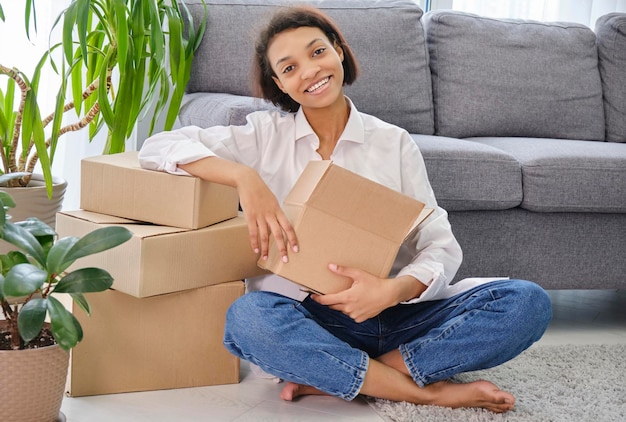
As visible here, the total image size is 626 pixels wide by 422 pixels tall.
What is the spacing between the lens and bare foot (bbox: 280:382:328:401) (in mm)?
1635

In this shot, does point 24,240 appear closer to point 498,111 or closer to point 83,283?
point 83,283

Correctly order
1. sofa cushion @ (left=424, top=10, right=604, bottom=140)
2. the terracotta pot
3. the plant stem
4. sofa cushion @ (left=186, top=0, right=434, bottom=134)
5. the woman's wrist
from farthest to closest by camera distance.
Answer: sofa cushion @ (left=424, top=10, right=604, bottom=140)
sofa cushion @ (left=186, top=0, right=434, bottom=134)
the plant stem
the woman's wrist
the terracotta pot

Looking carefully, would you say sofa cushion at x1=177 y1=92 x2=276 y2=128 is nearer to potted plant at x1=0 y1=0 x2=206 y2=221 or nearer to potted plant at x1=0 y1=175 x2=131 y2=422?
potted plant at x1=0 y1=0 x2=206 y2=221

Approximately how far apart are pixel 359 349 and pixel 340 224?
30 centimetres

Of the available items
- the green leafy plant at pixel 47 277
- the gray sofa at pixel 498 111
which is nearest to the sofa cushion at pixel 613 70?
the gray sofa at pixel 498 111

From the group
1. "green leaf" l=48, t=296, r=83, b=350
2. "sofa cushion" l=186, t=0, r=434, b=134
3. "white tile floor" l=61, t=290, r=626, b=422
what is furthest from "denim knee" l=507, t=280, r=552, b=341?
"sofa cushion" l=186, t=0, r=434, b=134

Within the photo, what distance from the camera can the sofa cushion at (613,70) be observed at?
284 cm

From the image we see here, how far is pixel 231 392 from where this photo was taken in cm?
168

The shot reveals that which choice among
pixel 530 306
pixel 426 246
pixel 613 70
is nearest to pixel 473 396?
pixel 530 306

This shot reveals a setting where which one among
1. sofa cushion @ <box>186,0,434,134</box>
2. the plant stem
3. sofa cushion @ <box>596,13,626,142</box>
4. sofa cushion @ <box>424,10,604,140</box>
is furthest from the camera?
sofa cushion @ <box>596,13,626,142</box>

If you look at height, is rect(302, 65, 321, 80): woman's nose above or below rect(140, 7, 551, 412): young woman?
above

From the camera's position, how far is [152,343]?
5.36 ft

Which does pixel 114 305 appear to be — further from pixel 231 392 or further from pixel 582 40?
pixel 582 40

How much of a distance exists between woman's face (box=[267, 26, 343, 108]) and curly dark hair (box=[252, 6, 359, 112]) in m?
0.02
